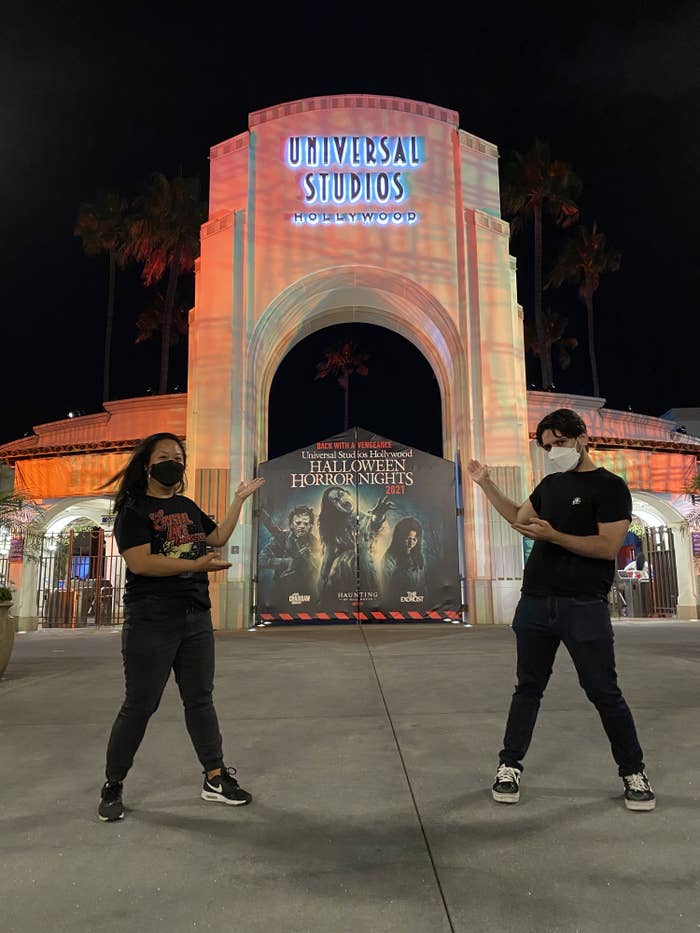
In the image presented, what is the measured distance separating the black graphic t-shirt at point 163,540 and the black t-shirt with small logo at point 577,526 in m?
1.67

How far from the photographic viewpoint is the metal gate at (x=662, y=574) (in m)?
19.0

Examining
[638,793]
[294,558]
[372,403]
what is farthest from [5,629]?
[372,403]

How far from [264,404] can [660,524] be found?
11.8 metres

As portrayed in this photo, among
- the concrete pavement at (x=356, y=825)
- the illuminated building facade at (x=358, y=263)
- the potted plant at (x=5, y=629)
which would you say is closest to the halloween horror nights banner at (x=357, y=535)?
the illuminated building facade at (x=358, y=263)

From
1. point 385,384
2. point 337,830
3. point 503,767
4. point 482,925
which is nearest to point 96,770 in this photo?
point 337,830

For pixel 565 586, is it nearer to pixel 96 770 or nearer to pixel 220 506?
pixel 96 770

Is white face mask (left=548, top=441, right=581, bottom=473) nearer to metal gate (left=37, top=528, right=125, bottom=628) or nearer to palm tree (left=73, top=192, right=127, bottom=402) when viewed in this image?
metal gate (left=37, top=528, right=125, bottom=628)

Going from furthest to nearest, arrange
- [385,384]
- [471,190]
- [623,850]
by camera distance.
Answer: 1. [385,384]
2. [471,190]
3. [623,850]

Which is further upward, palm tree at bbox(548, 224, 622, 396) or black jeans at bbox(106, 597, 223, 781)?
palm tree at bbox(548, 224, 622, 396)

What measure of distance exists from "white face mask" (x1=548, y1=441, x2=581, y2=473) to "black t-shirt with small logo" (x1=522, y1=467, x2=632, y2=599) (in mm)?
60

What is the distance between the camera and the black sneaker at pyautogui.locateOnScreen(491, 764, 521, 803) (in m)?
3.27

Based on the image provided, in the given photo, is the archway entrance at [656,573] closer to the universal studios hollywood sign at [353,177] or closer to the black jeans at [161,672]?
the universal studios hollywood sign at [353,177]

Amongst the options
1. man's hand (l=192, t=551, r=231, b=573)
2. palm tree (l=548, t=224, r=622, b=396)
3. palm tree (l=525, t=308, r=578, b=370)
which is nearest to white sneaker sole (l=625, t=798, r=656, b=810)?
man's hand (l=192, t=551, r=231, b=573)

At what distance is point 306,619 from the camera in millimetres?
15172
